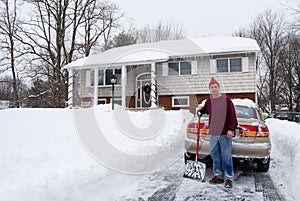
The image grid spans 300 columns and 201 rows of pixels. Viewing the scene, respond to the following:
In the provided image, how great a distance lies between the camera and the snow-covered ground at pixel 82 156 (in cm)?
310

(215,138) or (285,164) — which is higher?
(215,138)

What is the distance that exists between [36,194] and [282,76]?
111 feet

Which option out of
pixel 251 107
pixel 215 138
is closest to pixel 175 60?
pixel 251 107

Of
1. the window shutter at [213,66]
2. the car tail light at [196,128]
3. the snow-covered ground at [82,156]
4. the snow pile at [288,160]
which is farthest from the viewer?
the window shutter at [213,66]

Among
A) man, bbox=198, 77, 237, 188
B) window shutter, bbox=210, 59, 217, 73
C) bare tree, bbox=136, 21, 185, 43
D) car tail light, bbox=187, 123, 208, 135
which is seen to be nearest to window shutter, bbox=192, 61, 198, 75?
window shutter, bbox=210, 59, 217, 73

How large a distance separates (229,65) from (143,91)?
5.98m

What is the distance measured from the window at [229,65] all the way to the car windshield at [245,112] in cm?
1044

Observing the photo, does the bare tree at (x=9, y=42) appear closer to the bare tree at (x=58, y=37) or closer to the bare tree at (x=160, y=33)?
the bare tree at (x=58, y=37)

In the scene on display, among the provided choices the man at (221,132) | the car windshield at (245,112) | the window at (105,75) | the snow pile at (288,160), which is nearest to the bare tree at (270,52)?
the window at (105,75)

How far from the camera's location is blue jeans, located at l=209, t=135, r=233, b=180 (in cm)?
423

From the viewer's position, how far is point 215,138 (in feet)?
14.3

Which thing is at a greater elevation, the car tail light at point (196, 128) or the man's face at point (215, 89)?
the man's face at point (215, 89)

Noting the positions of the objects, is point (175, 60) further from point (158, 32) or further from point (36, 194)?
point (158, 32)

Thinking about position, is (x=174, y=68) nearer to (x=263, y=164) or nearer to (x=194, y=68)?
(x=194, y=68)
